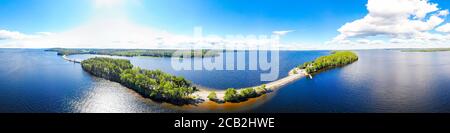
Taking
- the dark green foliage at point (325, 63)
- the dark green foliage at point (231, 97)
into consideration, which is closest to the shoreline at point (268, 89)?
the dark green foliage at point (231, 97)

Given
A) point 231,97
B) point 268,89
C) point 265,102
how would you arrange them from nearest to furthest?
point 231,97, point 265,102, point 268,89

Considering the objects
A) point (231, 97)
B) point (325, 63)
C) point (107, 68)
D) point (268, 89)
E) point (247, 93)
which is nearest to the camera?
point (231, 97)

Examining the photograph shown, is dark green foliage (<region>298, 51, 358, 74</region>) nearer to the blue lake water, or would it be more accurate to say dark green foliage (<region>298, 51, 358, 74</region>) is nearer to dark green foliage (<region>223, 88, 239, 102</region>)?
the blue lake water

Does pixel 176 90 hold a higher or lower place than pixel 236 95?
higher

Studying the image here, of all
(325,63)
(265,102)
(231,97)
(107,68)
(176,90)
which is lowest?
(265,102)

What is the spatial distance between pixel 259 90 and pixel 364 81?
6301mm

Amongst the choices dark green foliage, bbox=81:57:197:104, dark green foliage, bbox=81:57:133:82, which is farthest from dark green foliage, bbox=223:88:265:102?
dark green foliage, bbox=81:57:133:82

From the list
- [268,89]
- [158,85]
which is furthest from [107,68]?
[268,89]

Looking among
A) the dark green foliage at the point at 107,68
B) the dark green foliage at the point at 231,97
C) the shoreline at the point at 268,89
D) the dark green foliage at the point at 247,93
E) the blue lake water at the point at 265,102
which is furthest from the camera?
the dark green foliage at the point at 107,68

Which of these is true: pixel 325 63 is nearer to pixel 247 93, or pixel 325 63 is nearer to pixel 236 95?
pixel 247 93

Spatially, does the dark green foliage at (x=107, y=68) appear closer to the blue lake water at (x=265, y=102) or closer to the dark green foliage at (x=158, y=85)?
the dark green foliage at (x=158, y=85)
